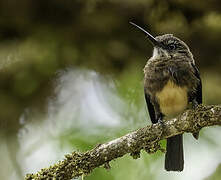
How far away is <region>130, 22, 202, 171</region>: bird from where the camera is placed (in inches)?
157

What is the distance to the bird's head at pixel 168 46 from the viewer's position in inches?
165

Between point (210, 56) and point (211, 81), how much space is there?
22 centimetres

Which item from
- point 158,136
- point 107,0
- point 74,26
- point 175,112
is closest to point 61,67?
point 74,26

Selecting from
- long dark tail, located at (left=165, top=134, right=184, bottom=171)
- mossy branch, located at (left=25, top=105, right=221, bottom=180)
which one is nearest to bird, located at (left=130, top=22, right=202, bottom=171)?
long dark tail, located at (left=165, top=134, right=184, bottom=171)

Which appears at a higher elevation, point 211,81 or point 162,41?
point 162,41

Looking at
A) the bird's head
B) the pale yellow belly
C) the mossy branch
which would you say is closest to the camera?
the mossy branch

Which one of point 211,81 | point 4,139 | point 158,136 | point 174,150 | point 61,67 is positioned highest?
point 61,67

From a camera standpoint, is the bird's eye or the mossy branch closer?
the mossy branch

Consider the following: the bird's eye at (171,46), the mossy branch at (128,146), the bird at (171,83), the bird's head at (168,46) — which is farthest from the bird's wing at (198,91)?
the mossy branch at (128,146)

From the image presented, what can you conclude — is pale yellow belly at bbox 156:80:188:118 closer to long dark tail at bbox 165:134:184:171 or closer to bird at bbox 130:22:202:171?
bird at bbox 130:22:202:171

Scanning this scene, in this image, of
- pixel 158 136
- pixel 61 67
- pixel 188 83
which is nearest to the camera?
pixel 158 136

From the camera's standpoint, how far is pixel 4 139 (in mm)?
4676

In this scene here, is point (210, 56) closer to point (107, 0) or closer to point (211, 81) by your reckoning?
point (211, 81)

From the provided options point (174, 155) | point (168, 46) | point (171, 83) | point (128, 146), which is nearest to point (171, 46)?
point (168, 46)
